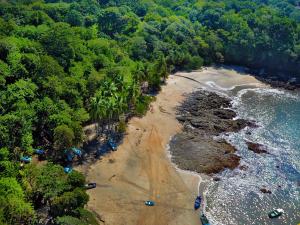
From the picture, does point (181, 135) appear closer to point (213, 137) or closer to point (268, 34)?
point (213, 137)

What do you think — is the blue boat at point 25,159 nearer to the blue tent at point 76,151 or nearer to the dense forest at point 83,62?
the dense forest at point 83,62

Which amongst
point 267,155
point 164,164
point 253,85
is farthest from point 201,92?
point 164,164

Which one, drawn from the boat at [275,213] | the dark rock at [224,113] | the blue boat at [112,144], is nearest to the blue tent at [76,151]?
the blue boat at [112,144]

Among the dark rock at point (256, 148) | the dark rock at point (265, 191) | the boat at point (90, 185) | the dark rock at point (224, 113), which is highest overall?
the dark rock at point (224, 113)

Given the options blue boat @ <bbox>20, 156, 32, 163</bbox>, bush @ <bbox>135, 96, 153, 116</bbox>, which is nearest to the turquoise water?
bush @ <bbox>135, 96, 153, 116</bbox>

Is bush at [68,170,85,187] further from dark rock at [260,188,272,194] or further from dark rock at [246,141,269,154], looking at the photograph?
dark rock at [246,141,269,154]

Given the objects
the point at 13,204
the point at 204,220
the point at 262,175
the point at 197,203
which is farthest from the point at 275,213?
the point at 13,204
